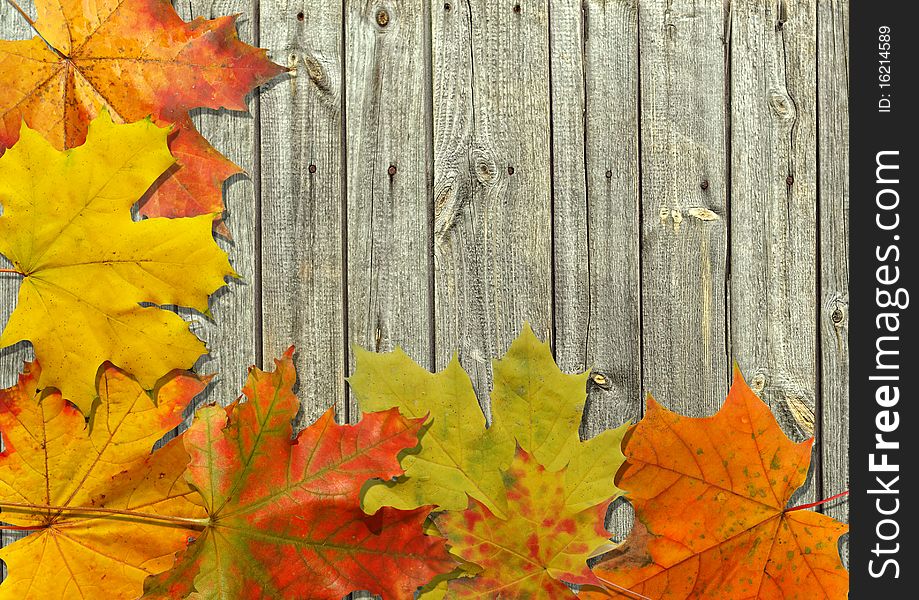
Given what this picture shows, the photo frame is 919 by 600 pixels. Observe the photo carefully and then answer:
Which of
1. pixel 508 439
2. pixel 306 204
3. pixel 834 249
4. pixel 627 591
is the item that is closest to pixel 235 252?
pixel 306 204

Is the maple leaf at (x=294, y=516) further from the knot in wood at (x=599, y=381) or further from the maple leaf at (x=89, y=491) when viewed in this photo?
the knot in wood at (x=599, y=381)

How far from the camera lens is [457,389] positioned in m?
1.37

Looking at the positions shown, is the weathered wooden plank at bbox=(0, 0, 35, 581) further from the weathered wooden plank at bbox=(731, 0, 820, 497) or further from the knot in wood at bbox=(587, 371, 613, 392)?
the weathered wooden plank at bbox=(731, 0, 820, 497)

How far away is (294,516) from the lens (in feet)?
4.17

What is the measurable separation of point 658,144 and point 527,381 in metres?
0.63

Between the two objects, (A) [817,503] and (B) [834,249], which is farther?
(B) [834,249]

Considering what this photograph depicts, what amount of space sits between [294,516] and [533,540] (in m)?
0.49

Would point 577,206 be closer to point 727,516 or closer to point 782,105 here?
point 782,105

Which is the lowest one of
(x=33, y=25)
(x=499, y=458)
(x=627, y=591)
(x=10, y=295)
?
(x=627, y=591)

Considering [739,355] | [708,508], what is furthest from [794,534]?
[739,355]

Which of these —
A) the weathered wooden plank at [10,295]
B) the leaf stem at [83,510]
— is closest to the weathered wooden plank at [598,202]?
the leaf stem at [83,510]

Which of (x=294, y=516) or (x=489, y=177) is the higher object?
(x=489, y=177)

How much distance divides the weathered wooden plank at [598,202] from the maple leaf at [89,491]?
93 centimetres

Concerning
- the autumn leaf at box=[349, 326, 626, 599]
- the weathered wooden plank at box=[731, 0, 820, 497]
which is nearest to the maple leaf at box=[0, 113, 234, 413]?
the autumn leaf at box=[349, 326, 626, 599]
